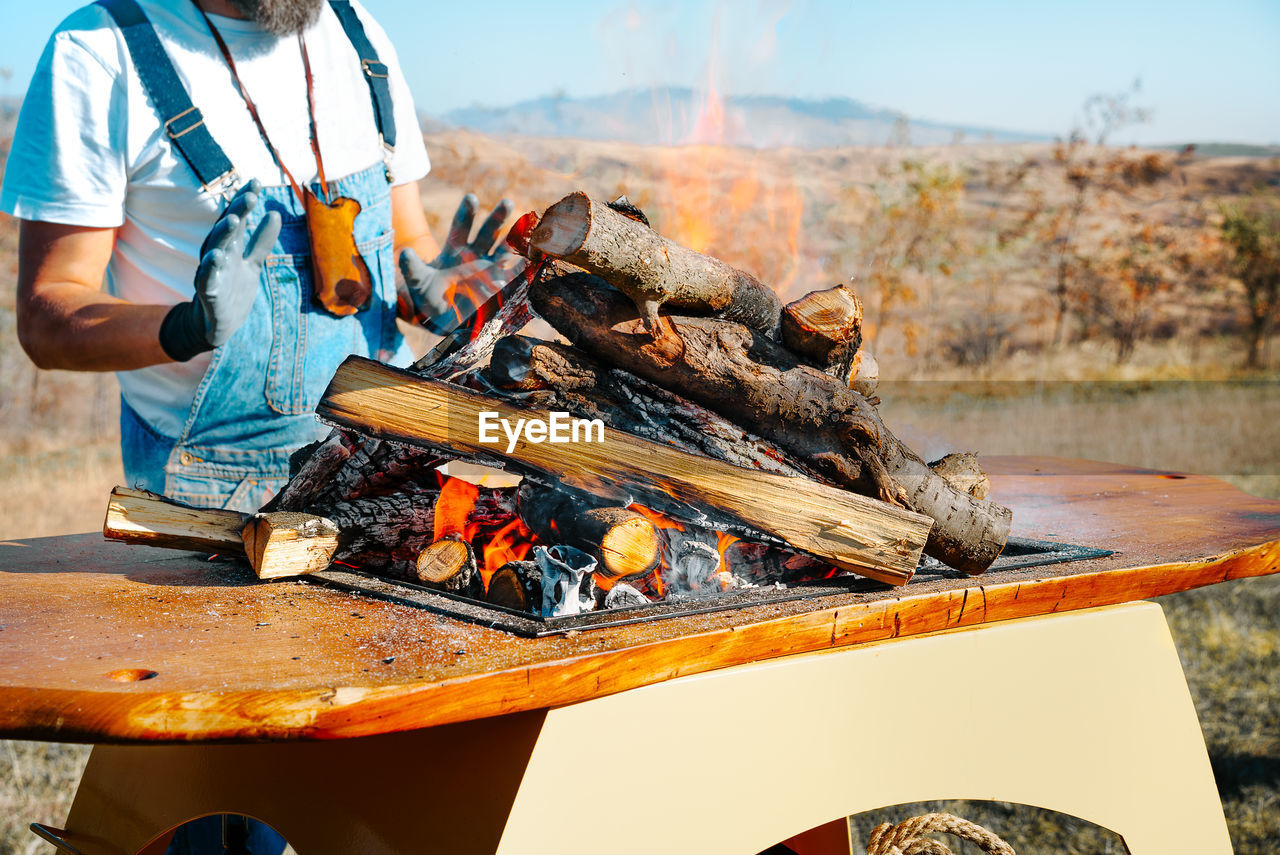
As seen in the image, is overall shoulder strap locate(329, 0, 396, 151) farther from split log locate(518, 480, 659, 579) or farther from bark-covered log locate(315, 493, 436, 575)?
split log locate(518, 480, 659, 579)

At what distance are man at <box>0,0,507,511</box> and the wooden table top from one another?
0.39 metres

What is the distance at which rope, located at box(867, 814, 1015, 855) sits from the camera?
1884 mm

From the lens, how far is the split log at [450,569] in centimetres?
150

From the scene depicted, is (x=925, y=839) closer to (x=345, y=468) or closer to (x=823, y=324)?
(x=823, y=324)

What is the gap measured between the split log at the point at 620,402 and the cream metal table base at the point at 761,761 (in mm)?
371

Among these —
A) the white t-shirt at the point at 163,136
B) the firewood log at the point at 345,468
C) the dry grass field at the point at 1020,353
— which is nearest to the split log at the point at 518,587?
the firewood log at the point at 345,468

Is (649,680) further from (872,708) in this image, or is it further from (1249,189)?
(1249,189)

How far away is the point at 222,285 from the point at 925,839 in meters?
1.71

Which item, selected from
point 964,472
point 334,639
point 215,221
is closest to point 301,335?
point 215,221

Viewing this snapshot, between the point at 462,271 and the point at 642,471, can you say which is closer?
the point at 642,471

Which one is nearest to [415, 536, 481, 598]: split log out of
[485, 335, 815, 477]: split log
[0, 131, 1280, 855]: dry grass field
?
[485, 335, 815, 477]: split log

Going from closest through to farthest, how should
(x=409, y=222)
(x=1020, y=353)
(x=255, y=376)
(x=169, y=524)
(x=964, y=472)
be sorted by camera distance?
(x=169, y=524)
(x=964, y=472)
(x=255, y=376)
(x=409, y=222)
(x=1020, y=353)

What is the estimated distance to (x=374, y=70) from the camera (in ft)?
7.84

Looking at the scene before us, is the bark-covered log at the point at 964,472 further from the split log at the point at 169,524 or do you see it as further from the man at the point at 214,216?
the split log at the point at 169,524
